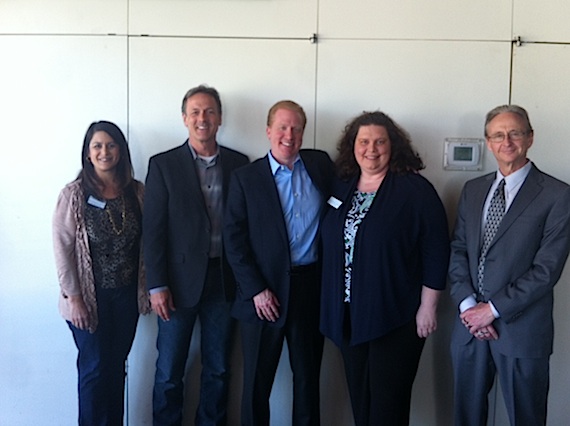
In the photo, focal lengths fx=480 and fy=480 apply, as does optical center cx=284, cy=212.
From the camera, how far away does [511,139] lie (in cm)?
208

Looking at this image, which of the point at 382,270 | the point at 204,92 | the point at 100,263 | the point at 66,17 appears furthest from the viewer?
the point at 66,17

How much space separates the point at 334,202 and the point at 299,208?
0.16m

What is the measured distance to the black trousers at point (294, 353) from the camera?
2.22 meters

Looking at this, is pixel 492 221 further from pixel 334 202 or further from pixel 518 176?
pixel 334 202

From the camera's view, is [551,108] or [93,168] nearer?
[93,168]

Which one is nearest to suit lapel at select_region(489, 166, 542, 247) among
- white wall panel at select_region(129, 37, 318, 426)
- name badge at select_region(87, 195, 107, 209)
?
white wall panel at select_region(129, 37, 318, 426)

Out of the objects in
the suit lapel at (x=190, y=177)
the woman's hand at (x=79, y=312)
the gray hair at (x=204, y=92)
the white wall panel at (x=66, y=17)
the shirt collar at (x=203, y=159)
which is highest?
the white wall panel at (x=66, y=17)

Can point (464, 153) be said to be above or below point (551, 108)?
below

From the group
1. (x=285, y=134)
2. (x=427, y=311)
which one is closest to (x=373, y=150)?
(x=285, y=134)

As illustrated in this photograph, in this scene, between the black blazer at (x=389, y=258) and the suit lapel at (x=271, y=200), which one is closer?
the black blazer at (x=389, y=258)

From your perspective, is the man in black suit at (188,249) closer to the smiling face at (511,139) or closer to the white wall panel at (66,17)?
the white wall panel at (66,17)

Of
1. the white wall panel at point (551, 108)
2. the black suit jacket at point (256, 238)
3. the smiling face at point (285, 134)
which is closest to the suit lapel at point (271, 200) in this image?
the black suit jacket at point (256, 238)

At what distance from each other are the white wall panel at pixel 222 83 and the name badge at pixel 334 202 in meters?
0.51

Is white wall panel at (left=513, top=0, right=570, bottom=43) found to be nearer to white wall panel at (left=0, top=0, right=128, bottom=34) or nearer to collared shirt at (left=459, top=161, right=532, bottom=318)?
collared shirt at (left=459, top=161, right=532, bottom=318)
